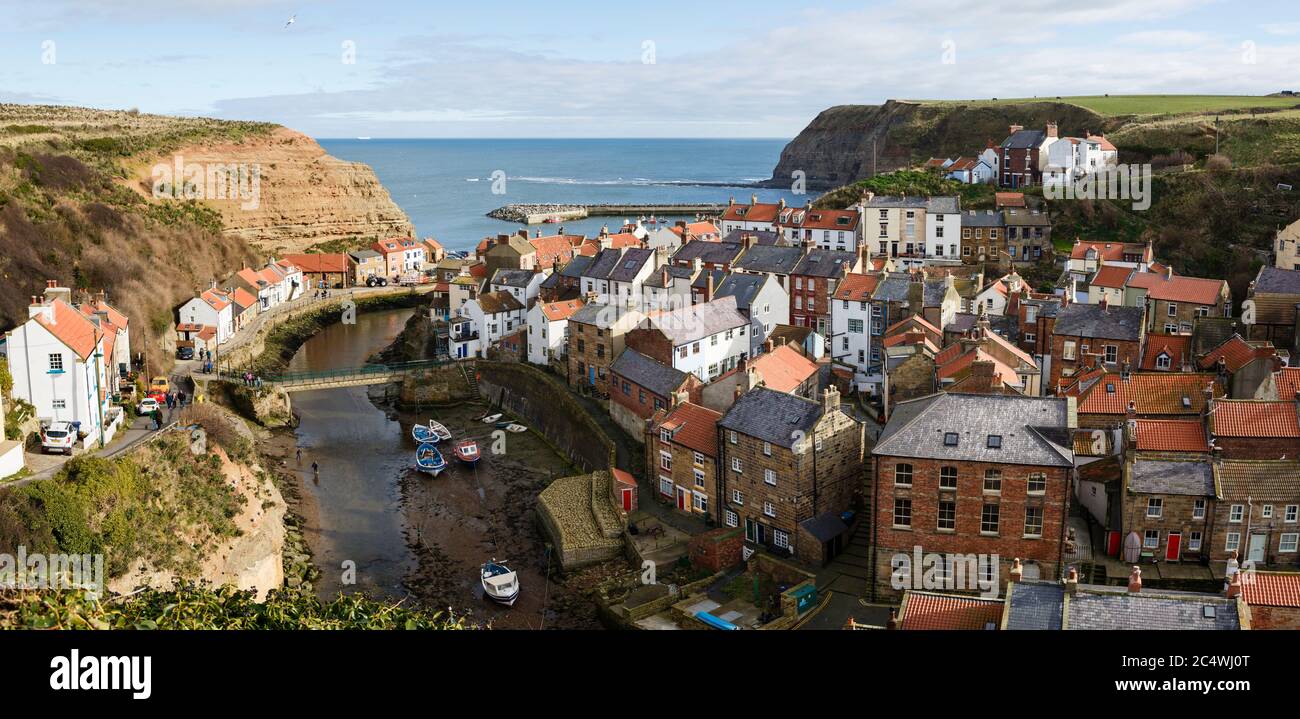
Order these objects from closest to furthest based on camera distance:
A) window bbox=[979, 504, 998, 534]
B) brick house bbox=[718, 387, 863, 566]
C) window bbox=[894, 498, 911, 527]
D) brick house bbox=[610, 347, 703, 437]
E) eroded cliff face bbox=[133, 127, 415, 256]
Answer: window bbox=[979, 504, 998, 534], window bbox=[894, 498, 911, 527], brick house bbox=[718, 387, 863, 566], brick house bbox=[610, 347, 703, 437], eroded cliff face bbox=[133, 127, 415, 256]

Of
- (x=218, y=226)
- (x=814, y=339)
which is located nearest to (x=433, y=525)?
(x=814, y=339)

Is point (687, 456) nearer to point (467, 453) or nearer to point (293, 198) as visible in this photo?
point (467, 453)

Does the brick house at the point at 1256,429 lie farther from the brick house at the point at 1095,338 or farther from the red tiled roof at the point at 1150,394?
the brick house at the point at 1095,338

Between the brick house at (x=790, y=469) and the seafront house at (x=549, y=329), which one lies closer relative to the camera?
the brick house at (x=790, y=469)

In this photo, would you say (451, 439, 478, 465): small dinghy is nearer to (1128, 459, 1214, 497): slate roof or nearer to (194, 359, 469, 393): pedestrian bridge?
(194, 359, 469, 393): pedestrian bridge

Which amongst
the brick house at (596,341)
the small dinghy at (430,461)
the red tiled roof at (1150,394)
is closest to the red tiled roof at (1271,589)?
the red tiled roof at (1150,394)

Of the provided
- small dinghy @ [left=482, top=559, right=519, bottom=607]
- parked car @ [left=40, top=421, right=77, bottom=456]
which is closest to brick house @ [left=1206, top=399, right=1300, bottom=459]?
small dinghy @ [left=482, top=559, right=519, bottom=607]
